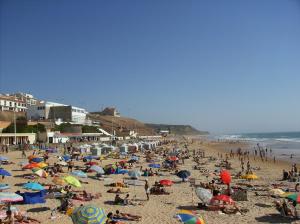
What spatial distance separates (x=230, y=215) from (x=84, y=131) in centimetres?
6352

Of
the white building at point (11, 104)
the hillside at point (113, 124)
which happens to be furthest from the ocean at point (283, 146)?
the white building at point (11, 104)

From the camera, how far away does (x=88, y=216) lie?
999 cm

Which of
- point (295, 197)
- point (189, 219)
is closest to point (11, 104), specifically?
point (295, 197)

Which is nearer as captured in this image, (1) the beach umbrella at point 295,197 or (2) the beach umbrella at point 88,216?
(2) the beach umbrella at point 88,216

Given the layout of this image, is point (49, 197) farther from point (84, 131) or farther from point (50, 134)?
point (84, 131)

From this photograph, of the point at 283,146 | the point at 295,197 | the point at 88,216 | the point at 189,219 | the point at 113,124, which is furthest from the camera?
the point at 113,124

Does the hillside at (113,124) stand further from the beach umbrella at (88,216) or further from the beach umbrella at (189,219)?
the beach umbrella at (88,216)

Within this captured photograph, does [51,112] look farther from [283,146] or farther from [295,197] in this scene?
[295,197]

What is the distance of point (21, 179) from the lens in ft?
70.8

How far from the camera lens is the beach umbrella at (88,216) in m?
9.95

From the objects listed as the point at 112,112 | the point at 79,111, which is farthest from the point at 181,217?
the point at 112,112

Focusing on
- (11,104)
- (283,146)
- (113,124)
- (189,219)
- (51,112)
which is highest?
(11,104)

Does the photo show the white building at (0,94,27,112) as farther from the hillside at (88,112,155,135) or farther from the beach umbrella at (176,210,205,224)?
the beach umbrella at (176,210,205,224)

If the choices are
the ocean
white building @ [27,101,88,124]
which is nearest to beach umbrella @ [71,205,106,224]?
the ocean
